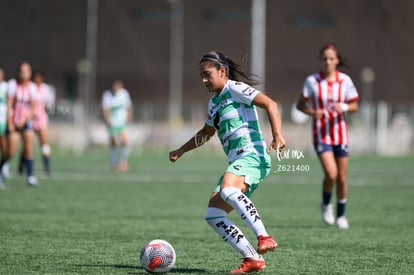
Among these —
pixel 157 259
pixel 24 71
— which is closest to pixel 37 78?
pixel 24 71

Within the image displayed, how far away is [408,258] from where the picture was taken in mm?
8609

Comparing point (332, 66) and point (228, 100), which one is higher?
point (332, 66)

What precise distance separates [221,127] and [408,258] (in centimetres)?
240

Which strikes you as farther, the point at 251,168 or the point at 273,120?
the point at 251,168

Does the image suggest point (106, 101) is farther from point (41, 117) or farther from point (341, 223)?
point (341, 223)

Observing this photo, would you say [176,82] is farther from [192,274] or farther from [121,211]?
[192,274]

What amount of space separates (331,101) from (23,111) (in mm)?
8423

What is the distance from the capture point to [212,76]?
770 cm

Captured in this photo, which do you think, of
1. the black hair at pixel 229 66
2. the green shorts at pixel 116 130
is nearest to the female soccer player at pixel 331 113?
the black hair at pixel 229 66

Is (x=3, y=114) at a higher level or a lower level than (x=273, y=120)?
higher

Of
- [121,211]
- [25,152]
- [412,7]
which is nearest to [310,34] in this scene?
[412,7]

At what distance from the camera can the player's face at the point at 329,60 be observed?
37.3 feet

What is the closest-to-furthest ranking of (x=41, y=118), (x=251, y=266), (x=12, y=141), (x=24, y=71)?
(x=251, y=266) → (x=24, y=71) → (x=12, y=141) → (x=41, y=118)

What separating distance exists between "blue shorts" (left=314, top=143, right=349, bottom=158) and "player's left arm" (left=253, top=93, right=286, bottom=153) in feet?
13.6
